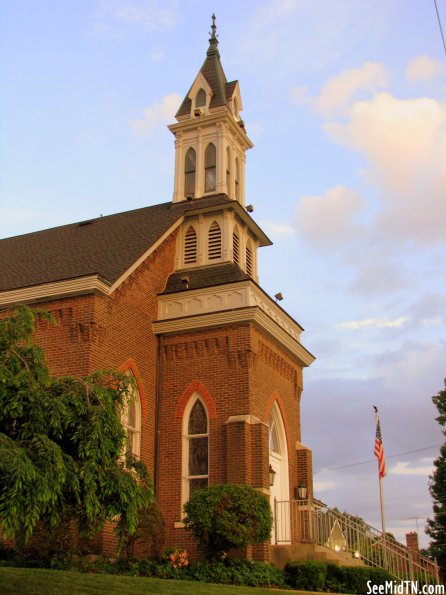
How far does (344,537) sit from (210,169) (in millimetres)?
12932

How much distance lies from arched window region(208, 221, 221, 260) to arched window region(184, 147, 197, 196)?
97.1 inches

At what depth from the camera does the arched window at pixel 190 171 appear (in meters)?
25.8

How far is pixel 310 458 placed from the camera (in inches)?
885

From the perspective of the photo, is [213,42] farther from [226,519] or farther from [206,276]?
[226,519]

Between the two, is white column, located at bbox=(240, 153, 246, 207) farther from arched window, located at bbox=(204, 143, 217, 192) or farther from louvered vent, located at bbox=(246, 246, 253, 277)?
louvered vent, located at bbox=(246, 246, 253, 277)

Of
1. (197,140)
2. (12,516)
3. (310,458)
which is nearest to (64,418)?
(12,516)

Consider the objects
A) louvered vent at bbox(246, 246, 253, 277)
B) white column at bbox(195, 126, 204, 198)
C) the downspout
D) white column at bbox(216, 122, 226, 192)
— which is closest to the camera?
the downspout

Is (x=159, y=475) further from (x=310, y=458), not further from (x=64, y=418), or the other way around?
(x=64, y=418)

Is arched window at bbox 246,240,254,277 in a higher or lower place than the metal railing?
higher

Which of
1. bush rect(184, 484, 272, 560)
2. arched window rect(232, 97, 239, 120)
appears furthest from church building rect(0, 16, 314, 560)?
arched window rect(232, 97, 239, 120)

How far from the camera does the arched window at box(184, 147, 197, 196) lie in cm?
2578

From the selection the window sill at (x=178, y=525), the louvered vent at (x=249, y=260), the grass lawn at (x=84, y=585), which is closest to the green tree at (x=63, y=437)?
the grass lawn at (x=84, y=585)

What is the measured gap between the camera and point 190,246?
23.5 m

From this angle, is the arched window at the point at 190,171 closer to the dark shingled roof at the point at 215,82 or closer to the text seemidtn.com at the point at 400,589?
the dark shingled roof at the point at 215,82
